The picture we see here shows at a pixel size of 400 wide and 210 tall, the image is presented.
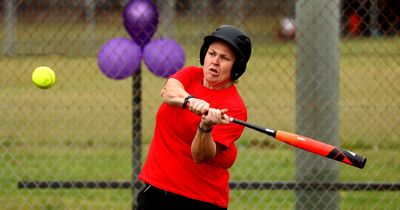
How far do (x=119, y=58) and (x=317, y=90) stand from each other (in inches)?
53.1

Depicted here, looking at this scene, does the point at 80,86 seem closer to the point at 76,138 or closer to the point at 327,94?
the point at 76,138

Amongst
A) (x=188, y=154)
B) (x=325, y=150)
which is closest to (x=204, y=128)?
(x=188, y=154)

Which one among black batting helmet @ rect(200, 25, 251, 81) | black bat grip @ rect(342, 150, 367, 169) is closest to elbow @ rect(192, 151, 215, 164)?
black batting helmet @ rect(200, 25, 251, 81)

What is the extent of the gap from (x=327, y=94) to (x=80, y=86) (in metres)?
5.52

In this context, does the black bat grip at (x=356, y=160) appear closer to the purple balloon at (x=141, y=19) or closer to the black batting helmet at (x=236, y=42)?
the black batting helmet at (x=236, y=42)

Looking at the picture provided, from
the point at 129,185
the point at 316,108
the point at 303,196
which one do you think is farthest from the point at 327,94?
the point at 129,185

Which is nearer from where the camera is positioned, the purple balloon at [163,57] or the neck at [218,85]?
the neck at [218,85]

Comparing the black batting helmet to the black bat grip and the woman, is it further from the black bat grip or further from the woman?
the black bat grip

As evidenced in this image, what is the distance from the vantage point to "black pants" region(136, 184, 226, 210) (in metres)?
3.87

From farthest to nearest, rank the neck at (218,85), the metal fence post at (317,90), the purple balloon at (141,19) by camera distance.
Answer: the purple balloon at (141,19), the metal fence post at (317,90), the neck at (218,85)

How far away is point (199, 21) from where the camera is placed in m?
14.3

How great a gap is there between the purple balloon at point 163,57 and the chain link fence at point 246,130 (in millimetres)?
311

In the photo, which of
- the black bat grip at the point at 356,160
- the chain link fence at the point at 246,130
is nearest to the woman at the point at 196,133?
the black bat grip at the point at 356,160

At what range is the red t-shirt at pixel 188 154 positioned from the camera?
3.81 metres
